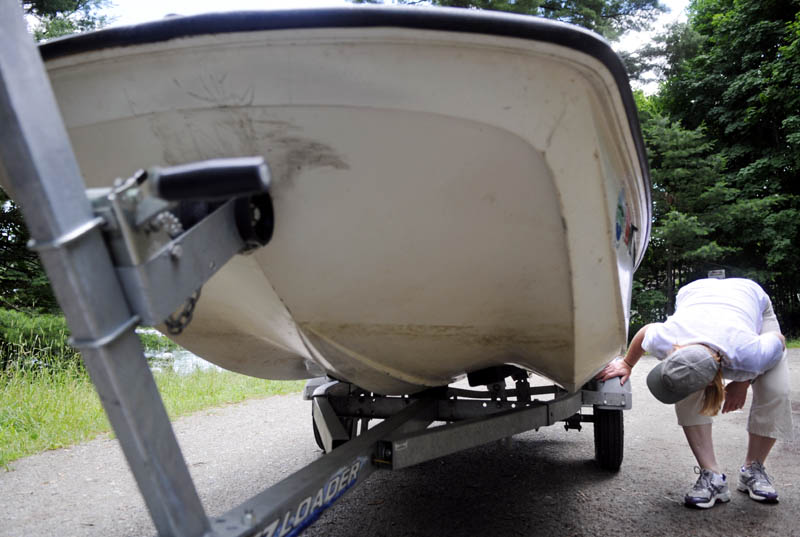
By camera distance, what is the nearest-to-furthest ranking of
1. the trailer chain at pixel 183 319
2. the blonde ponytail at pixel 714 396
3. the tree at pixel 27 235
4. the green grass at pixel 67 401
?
the trailer chain at pixel 183 319 < the blonde ponytail at pixel 714 396 < the green grass at pixel 67 401 < the tree at pixel 27 235

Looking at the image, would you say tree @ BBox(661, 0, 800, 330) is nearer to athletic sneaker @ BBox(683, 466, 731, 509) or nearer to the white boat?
athletic sneaker @ BBox(683, 466, 731, 509)

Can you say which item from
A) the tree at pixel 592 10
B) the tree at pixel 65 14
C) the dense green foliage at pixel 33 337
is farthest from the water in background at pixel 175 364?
the tree at pixel 592 10

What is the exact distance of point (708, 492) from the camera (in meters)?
2.68

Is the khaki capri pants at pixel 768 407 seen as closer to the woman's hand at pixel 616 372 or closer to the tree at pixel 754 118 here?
the woman's hand at pixel 616 372

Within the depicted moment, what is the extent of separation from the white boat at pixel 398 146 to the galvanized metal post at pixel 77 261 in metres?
0.36

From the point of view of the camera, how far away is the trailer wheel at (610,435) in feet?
10.5

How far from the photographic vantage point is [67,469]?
3.45 meters

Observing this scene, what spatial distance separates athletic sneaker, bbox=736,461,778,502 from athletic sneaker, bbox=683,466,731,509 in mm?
116

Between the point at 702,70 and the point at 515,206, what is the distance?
2114 cm

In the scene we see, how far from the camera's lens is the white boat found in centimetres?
129

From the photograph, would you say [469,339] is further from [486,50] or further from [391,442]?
[486,50]

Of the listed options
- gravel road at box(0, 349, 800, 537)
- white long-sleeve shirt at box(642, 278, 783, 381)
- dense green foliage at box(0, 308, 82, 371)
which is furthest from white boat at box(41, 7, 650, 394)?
dense green foliage at box(0, 308, 82, 371)

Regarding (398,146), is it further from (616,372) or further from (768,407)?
(768,407)

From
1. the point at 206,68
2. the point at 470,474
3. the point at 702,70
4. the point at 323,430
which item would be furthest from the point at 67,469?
the point at 702,70
